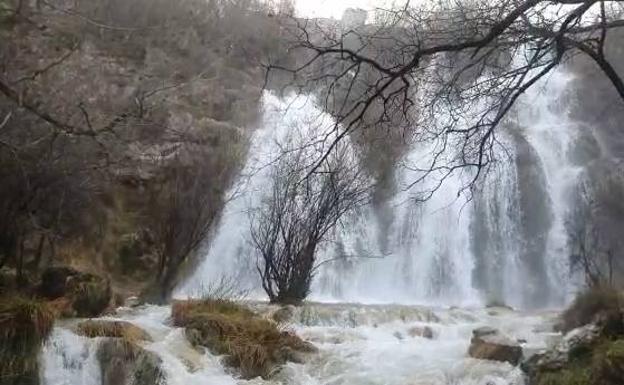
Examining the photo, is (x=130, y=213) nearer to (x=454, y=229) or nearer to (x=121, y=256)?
(x=121, y=256)

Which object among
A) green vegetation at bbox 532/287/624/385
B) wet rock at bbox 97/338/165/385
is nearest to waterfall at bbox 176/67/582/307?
wet rock at bbox 97/338/165/385

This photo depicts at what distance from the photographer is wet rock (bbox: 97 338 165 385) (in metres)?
7.67

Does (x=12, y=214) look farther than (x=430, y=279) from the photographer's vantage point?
No

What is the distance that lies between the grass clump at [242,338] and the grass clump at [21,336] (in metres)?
2.12

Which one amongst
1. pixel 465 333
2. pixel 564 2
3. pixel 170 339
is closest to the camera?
pixel 564 2

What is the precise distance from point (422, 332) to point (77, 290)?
212 inches

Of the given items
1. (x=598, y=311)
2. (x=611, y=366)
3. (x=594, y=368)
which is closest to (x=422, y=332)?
(x=598, y=311)

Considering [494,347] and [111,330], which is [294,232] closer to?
[494,347]

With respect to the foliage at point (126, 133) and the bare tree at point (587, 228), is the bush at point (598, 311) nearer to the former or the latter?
the foliage at point (126, 133)

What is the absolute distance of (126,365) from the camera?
25.4 ft

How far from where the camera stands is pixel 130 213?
1864 centimetres

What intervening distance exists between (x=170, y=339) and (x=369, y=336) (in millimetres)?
3289

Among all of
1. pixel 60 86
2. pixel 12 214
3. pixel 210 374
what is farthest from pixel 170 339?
pixel 60 86

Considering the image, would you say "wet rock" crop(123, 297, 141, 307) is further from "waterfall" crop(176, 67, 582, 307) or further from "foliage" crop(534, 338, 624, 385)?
"foliage" crop(534, 338, 624, 385)
